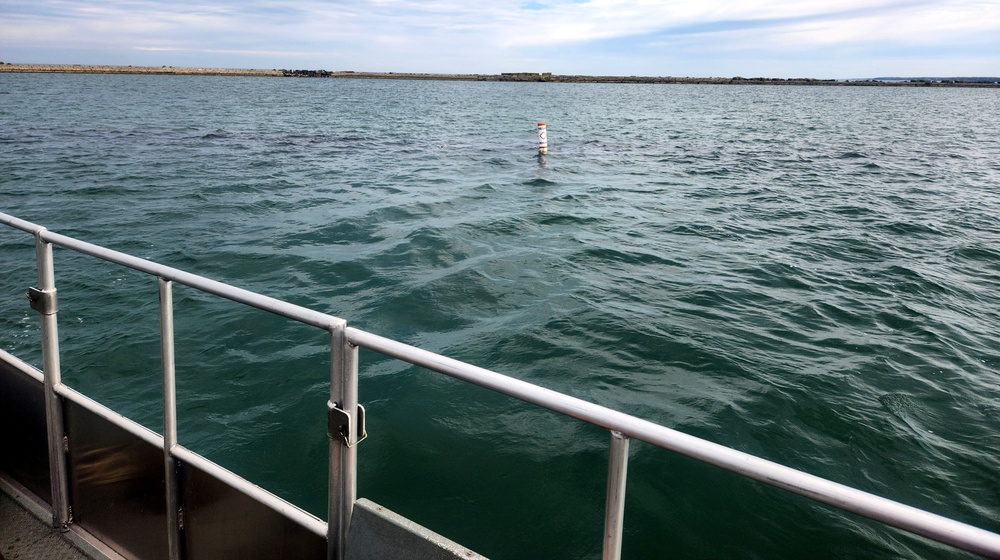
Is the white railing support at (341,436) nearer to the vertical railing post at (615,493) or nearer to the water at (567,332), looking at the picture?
the vertical railing post at (615,493)

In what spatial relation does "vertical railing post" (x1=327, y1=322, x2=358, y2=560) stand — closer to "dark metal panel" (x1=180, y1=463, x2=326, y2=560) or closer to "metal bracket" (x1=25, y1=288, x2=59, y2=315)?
"dark metal panel" (x1=180, y1=463, x2=326, y2=560)

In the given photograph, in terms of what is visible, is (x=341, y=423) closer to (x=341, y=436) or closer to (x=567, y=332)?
(x=341, y=436)

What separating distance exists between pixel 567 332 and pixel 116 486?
19.9ft

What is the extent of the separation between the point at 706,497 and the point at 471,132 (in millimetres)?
31898

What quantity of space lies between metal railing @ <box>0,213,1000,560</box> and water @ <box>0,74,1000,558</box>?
2741 millimetres

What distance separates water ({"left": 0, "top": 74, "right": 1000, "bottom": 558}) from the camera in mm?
5449

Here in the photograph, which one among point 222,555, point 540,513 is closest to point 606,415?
point 222,555

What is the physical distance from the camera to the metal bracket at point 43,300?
2.84 m

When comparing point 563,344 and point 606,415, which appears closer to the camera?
point 606,415

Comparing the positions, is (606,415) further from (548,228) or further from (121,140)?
(121,140)

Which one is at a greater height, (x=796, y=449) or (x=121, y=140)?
(x=121, y=140)

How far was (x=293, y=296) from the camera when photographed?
9.60m

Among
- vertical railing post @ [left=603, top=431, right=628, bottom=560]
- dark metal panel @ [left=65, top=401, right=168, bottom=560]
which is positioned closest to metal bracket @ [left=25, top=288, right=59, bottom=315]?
dark metal panel @ [left=65, top=401, right=168, bottom=560]

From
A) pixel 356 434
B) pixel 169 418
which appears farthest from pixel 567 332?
pixel 356 434
